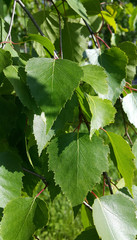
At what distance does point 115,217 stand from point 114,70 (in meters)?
0.27

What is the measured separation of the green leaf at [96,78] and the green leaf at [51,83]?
0.04 metres

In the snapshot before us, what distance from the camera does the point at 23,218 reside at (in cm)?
50

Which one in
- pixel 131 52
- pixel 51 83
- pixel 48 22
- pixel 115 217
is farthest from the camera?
pixel 48 22

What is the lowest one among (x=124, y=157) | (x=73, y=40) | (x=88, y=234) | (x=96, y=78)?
(x=88, y=234)

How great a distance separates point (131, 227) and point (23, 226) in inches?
7.1

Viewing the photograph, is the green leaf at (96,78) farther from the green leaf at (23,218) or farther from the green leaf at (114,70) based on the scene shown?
the green leaf at (23,218)

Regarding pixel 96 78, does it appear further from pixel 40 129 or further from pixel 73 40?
pixel 73 40

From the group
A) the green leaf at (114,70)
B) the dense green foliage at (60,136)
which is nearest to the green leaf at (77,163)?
the dense green foliage at (60,136)

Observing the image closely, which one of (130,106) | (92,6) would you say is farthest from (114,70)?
(92,6)

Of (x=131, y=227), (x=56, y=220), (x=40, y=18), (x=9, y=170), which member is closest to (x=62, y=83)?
(x=9, y=170)

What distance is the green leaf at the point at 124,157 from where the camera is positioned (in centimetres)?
55

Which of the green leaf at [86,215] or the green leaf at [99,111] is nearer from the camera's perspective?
the green leaf at [99,111]

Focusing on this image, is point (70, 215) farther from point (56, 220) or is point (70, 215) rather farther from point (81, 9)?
point (81, 9)

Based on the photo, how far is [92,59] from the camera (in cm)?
63
